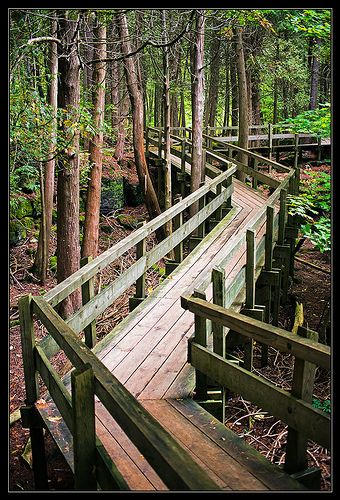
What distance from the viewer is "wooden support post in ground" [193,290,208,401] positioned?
4453mm

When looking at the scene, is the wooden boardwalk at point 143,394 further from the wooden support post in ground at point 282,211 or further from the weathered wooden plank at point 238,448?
the wooden support post in ground at point 282,211

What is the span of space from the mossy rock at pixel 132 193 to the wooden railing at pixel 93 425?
13648 millimetres

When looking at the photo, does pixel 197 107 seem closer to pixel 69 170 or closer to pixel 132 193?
pixel 69 170

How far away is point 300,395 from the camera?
3.24 metres

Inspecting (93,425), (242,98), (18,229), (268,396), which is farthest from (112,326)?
(242,98)

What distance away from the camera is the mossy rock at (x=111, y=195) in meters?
16.7

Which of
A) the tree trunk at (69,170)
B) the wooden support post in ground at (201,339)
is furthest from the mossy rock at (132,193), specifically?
the wooden support post in ground at (201,339)

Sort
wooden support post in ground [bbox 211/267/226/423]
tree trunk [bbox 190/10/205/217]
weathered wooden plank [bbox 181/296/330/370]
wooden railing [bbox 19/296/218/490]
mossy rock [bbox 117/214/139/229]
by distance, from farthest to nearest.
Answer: mossy rock [bbox 117/214/139/229], tree trunk [bbox 190/10/205/217], wooden support post in ground [bbox 211/267/226/423], weathered wooden plank [bbox 181/296/330/370], wooden railing [bbox 19/296/218/490]

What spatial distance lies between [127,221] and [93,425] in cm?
1338

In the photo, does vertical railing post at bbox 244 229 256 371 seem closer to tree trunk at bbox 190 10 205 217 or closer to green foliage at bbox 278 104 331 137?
green foliage at bbox 278 104 331 137

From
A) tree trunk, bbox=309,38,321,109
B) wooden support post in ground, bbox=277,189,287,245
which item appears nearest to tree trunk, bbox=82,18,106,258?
wooden support post in ground, bbox=277,189,287,245

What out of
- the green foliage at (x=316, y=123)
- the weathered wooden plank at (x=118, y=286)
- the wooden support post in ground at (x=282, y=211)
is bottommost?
the weathered wooden plank at (x=118, y=286)

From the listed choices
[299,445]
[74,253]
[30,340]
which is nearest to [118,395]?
[299,445]

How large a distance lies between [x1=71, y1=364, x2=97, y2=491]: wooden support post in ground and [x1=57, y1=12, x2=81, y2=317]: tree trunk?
5.45 meters
